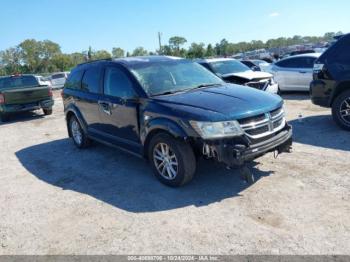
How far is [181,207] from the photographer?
446 cm

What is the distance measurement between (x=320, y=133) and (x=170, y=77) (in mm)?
3508

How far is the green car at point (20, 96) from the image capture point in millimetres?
12398

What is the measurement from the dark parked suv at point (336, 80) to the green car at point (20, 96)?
30.8ft

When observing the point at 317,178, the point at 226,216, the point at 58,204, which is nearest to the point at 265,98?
the point at 317,178

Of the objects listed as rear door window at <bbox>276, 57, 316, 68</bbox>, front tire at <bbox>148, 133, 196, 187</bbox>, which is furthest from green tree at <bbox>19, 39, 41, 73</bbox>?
front tire at <bbox>148, 133, 196, 187</bbox>

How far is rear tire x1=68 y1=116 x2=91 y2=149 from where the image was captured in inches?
297

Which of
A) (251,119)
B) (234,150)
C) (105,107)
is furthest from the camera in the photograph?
(105,107)

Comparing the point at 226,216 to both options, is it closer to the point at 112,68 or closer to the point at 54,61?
the point at 112,68

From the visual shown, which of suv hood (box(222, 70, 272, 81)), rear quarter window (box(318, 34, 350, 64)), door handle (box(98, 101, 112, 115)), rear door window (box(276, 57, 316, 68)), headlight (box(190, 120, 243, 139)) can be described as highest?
rear quarter window (box(318, 34, 350, 64))

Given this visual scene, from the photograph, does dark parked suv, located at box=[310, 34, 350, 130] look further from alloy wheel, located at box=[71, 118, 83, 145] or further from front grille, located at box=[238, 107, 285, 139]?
alloy wheel, located at box=[71, 118, 83, 145]

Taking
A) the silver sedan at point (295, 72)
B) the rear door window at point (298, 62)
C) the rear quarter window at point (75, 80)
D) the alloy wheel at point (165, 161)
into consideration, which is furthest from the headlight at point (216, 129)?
the rear door window at point (298, 62)

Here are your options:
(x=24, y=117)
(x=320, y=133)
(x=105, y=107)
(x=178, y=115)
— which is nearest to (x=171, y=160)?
(x=178, y=115)

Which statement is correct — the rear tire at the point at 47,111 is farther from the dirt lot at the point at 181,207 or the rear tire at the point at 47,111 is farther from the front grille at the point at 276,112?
the front grille at the point at 276,112

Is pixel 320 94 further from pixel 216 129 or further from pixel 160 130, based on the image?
pixel 160 130
